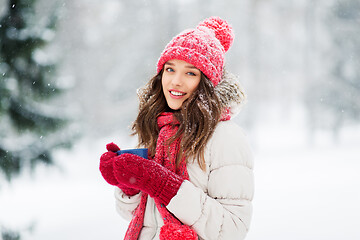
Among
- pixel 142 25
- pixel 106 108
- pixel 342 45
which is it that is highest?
pixel 342 45

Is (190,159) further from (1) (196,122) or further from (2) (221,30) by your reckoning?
(2) (221,30)

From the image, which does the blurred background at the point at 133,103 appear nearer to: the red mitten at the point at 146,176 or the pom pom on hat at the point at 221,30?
the pom pom on hat at the point at 221,30

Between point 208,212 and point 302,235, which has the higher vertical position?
point 302,235

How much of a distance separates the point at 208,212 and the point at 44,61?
9.76 feet

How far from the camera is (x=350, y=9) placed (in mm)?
13266

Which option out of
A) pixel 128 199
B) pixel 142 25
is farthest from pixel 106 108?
pixel 128 199

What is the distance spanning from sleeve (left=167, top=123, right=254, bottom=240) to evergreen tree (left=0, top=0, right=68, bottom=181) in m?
2.53

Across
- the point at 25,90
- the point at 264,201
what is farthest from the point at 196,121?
the point at 264,201

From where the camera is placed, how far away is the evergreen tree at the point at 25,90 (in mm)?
3463

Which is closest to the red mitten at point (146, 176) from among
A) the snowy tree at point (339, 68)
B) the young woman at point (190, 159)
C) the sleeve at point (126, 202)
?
the young woman at point (190, 159)

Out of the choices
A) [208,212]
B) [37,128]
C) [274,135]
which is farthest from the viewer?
[274,135]

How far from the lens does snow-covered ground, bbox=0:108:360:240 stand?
15.7ft

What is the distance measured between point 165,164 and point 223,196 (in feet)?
1.00

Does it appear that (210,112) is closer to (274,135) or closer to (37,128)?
(37,128)
